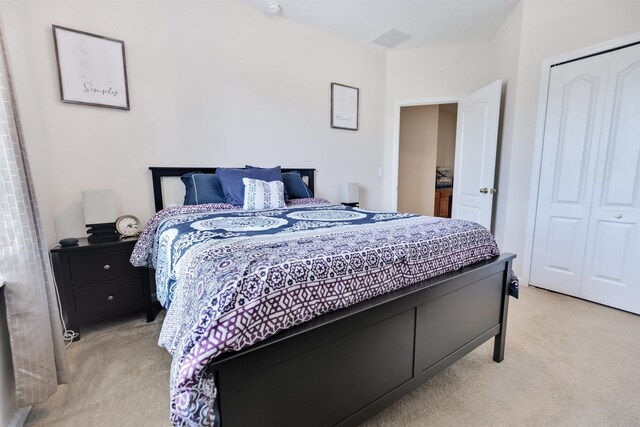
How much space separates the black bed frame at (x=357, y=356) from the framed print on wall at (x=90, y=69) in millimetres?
2400

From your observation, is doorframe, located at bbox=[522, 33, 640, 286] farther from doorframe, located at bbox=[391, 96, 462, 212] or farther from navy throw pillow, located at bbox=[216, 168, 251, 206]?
navy throw pillow, located at bbox=[216, 168, 251, 206]

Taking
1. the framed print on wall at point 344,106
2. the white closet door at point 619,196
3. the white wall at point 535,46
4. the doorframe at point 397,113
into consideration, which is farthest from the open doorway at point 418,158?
the white closet door at point 619,196

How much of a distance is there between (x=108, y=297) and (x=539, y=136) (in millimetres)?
3858

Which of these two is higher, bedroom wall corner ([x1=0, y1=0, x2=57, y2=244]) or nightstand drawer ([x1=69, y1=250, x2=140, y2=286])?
bedroom wall corner ([x1=0, y1=0, x2=57, y2=244])

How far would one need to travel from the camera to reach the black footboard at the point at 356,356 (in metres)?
0.88

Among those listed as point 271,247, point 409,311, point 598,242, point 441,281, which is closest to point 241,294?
point 271,247

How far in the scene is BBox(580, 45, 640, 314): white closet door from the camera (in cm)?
227

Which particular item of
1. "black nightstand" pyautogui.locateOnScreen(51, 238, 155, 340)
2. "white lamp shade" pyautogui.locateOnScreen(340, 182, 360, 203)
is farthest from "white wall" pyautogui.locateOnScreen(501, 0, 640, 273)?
"black nightstand" pyautogui.locateOnScreen(51, 238, 155, 340)

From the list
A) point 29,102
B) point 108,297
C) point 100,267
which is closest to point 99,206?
point 100,267

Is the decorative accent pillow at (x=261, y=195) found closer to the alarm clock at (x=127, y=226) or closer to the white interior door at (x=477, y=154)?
the alarm clock at (x=127, y=226)

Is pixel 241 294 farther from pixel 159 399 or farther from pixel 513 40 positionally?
pixel 513 40

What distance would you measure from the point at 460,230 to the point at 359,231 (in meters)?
0.56

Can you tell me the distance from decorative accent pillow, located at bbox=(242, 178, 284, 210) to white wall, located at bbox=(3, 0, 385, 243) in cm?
62

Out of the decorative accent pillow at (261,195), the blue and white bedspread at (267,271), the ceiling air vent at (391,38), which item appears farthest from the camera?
the ceiling air vent at (391,38)
